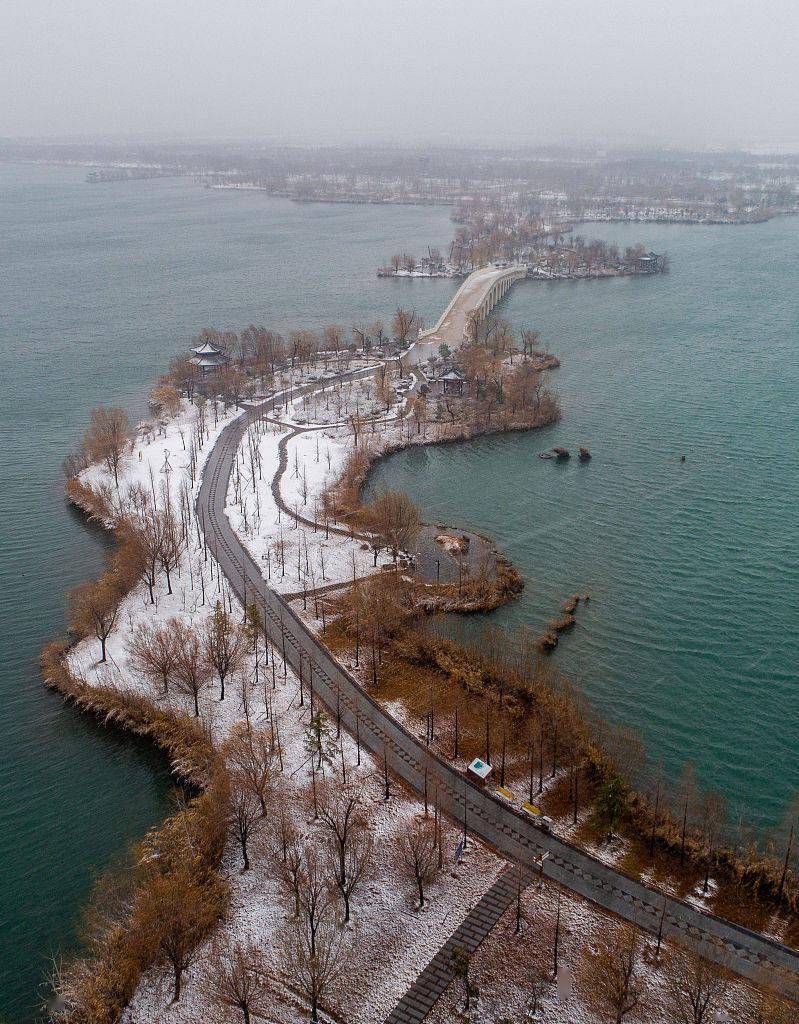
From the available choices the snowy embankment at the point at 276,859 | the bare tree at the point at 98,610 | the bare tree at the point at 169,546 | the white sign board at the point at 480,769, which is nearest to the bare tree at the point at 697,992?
the snowy embankment at the point at 276,859

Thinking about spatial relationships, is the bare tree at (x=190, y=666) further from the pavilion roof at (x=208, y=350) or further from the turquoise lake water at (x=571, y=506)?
the pavilion roof at (x=208, y=350)

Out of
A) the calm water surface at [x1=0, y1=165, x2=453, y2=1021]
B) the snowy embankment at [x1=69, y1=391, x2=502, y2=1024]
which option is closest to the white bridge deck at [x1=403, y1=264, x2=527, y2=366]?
the calm water surface at [x1=0, y1=165, x2=453, y2=1021]

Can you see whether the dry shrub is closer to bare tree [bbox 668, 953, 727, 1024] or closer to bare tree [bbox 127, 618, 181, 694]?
bare tree [bbox 127, 618, 181, 694]

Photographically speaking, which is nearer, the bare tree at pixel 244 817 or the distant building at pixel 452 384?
the bare tree at pixel 244 817

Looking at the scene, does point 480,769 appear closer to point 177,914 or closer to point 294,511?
point 177,914

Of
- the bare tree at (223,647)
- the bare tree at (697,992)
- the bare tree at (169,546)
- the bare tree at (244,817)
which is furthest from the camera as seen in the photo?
the bare tree at (169,546)

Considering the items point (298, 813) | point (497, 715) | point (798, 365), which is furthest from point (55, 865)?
point (798, 365)

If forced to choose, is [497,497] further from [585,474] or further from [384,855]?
[384,855]
